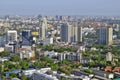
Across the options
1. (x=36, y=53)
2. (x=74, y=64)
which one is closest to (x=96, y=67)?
(x=74, y=64)

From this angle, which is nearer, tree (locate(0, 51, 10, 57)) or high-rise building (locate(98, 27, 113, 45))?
tree (locate(0, 51, 10, 57))

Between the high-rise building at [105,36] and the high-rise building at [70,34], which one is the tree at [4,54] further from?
the high-rise building at [105,36]

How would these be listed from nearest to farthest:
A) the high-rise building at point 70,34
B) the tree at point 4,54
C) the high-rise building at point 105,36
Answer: the tree at point 4,54 < the high-rise building at point 105,36 < the high-rise building at point 70,34

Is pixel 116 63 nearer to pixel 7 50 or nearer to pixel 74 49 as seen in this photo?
pixel 74 49

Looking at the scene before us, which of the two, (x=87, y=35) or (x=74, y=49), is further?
(x=87, y=35)

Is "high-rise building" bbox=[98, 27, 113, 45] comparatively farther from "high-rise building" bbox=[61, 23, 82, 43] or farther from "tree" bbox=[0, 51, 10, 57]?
"tree" bbox=[0, 51, 10, 57]

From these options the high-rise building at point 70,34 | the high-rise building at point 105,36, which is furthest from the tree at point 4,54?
the high-rise building at point 105,36

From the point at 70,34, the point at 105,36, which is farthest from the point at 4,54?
the point at 105,36

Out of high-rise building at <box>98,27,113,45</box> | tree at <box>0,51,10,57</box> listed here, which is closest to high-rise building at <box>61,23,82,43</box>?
high-rise building at <box>98,27,113,45</box>

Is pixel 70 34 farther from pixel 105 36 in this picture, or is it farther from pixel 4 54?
pixel 4 54

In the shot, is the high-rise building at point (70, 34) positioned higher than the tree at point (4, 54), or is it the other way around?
the high-rise building at point (70, 34)

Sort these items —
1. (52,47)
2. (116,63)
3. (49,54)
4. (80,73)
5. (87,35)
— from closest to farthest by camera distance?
(80,73) < (116,63) < (49,54) < (52,47) < (87,35)
